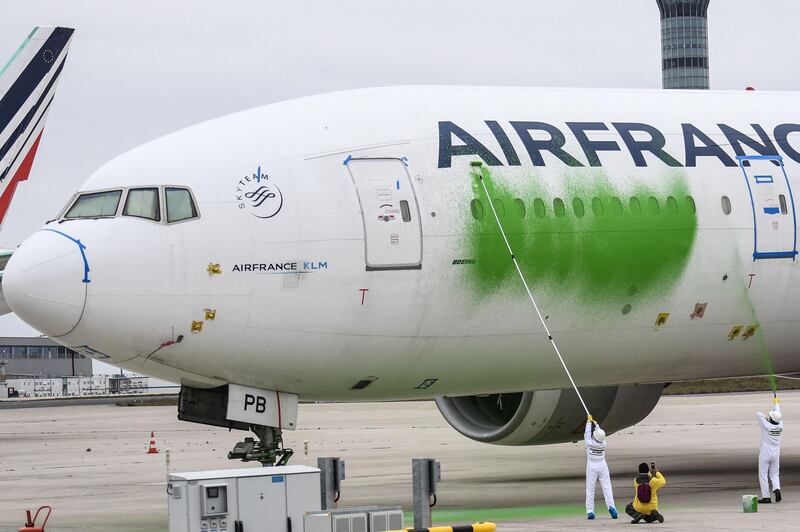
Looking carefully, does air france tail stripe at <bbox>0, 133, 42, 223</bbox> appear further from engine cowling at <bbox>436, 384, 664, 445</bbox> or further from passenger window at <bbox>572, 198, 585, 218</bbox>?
passenger window at <bbox>572, 198, 585, 218</bbox>

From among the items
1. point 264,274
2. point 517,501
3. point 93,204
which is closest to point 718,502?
point 517,501

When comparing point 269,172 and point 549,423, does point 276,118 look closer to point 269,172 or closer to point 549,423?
point 269,172

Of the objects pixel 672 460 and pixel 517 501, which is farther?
pixel 672 460

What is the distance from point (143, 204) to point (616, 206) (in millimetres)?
5750

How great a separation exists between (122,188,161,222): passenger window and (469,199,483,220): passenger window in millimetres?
3635

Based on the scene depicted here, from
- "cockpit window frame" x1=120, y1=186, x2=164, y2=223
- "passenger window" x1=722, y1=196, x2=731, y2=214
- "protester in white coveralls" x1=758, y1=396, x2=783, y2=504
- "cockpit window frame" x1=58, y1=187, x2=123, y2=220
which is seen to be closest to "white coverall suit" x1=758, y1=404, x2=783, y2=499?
"protester in white coveralls" x1=758, y1=396, x2=783, y2=504

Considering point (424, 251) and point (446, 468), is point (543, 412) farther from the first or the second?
point (446, 468)

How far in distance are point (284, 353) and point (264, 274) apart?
97cm

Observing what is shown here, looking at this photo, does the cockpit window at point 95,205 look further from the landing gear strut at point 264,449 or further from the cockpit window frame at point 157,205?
the landing gear strut at point 264,449

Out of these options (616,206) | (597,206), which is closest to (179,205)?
(597,206)

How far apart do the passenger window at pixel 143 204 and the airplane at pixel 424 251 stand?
0.07ft

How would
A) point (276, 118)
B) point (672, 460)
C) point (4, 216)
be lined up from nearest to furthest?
point (276, 118)
point (672, 460)
point (4, 216)

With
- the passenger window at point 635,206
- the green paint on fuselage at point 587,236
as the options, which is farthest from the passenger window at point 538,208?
the passenger window at point 635,206

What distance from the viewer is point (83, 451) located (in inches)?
1411
